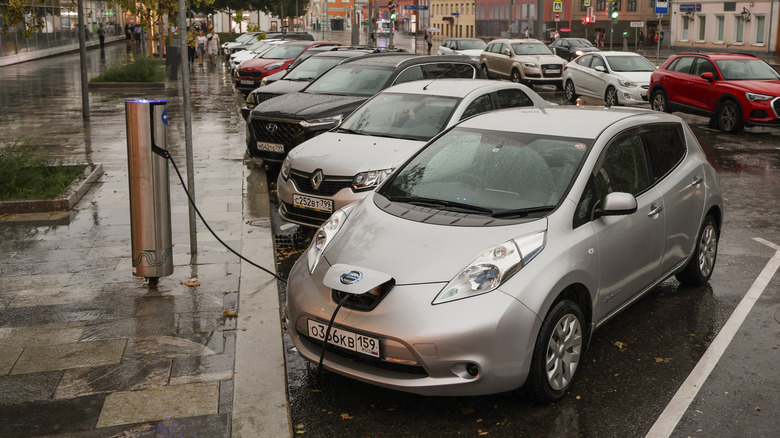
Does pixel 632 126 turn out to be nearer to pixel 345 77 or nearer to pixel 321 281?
pixel 321 281

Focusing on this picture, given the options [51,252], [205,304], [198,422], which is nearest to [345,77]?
[51,252]

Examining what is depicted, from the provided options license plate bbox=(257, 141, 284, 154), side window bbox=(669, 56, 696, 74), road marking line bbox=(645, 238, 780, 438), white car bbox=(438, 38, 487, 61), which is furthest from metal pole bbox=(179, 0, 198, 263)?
white car bbox=(438, 38, 487, 61)

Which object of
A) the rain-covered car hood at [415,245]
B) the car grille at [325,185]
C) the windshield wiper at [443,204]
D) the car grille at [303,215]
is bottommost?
the car grille at [303,215]

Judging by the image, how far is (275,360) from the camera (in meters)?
5.51

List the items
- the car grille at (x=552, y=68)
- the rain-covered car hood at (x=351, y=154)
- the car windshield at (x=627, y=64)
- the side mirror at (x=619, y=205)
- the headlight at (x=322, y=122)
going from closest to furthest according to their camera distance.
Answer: the side mirror at (x=619, y=205), the rain-covered car hood at (x=351, y=154), the headlight at (x=322, y=122), the car windshield at (x=627, y=64), the car grille at (x=552, y=68)

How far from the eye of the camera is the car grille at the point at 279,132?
11750 mm

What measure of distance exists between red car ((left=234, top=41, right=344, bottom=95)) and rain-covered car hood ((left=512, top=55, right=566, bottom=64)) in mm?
7019

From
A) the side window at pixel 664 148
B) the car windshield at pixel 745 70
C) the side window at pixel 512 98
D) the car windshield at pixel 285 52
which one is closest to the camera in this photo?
the side window at pixel 664 148

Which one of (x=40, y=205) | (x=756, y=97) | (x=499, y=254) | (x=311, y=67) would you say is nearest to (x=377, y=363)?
(x=499, y=254)

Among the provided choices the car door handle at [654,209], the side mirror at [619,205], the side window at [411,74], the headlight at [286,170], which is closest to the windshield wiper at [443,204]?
the side mirror at [619,205]

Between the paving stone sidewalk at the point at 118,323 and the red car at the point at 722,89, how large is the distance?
10398 millimetres

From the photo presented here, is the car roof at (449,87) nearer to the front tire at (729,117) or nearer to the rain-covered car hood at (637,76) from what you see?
the front tire at (729,117)

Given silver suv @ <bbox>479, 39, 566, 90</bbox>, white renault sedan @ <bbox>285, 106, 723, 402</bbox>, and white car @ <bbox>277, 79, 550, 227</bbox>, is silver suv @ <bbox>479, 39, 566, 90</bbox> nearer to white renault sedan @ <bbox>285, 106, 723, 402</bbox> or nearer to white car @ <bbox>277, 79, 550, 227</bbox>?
white car @ <bbox>277, 79, 550, 227</bbox>

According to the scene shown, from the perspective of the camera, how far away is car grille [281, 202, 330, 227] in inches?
328
